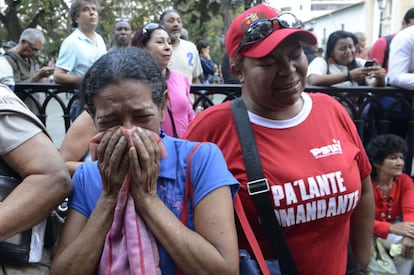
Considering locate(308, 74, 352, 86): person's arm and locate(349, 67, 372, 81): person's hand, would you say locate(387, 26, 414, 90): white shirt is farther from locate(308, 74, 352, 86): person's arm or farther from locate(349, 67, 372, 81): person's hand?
locate(308, 74, 352, 86): person's arm

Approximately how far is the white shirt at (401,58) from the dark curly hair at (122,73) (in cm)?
261

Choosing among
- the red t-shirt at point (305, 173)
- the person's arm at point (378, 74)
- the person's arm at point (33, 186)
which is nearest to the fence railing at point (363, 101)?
the person's arm at point (378, 74)

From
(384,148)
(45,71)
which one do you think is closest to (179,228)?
(384,148)

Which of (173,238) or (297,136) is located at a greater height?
(297,136)

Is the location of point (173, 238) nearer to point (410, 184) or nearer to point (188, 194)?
point (188, 194)

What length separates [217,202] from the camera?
4.92 feet

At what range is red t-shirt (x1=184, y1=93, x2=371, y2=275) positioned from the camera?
1811mm

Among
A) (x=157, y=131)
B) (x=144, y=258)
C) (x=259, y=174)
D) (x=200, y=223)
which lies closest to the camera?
(x=144, y=258)

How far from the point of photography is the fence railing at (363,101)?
363cm

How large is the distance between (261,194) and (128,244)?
0.60 meters

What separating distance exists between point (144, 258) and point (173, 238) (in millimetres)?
103

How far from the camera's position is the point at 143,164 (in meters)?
1.41

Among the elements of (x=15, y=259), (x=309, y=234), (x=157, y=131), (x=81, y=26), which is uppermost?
(x=81, y=26)

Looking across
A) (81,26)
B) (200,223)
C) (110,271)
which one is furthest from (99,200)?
(81,26)
